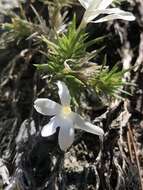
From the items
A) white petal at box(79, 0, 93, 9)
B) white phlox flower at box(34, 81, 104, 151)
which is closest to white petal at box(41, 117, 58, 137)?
white phlox flower at box(34, 81, 104, 151)

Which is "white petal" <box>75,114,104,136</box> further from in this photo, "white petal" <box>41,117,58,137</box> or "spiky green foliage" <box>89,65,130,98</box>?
"spiky green foliage" <box>89,65,130,98</box>

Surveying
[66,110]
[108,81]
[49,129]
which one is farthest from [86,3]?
[49,129]

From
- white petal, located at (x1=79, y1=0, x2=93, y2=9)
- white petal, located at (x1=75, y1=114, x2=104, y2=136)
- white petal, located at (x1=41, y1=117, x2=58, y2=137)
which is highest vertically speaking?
white petal, located at (x1=79, y1=0, x2=93, y2=9)

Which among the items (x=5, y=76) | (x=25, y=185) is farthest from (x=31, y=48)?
(x=25, y=185)

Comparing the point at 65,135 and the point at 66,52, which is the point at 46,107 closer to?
the point at 65,135

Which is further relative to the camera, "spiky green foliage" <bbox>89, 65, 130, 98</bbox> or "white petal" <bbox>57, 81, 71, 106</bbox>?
"spiky green foliage" <bbox>89, 65, 130, 98</bbox>

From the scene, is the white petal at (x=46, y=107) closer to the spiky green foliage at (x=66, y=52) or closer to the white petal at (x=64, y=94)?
the white petal at (x=64, y=94)

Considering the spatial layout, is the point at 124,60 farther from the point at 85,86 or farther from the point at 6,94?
the point at 6,94
